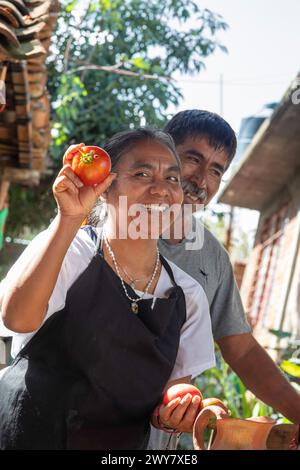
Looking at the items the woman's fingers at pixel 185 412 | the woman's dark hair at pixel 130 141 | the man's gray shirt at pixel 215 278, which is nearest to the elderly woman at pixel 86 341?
the woman's fingers at pixel 185 412

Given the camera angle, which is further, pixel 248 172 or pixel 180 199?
pixel 248 172

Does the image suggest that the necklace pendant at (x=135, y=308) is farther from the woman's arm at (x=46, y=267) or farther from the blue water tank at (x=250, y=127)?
the blue water tank at (x=250, y=127)

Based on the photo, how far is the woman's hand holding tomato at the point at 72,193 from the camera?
4.30ft

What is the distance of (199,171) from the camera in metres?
2.36

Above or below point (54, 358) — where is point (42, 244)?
above

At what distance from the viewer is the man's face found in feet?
7.66

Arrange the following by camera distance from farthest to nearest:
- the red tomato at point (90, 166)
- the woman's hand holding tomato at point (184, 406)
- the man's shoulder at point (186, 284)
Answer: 1. the man's shoulder at point (186, 284)
2. the red tomato at point (90, 166)
3. the woman's hand holding tomato at point (184, 406)

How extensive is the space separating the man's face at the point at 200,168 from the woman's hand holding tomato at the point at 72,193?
983mm

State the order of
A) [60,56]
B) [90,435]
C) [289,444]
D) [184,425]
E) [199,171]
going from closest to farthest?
[289,444], [184,425], [90,435], [199,171], [60,56]

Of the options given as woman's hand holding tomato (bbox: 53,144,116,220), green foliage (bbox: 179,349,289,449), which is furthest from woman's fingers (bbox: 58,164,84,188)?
green foliage (bbox: 179,349,289,449)

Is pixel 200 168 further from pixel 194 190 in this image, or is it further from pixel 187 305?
pixel 187 305
